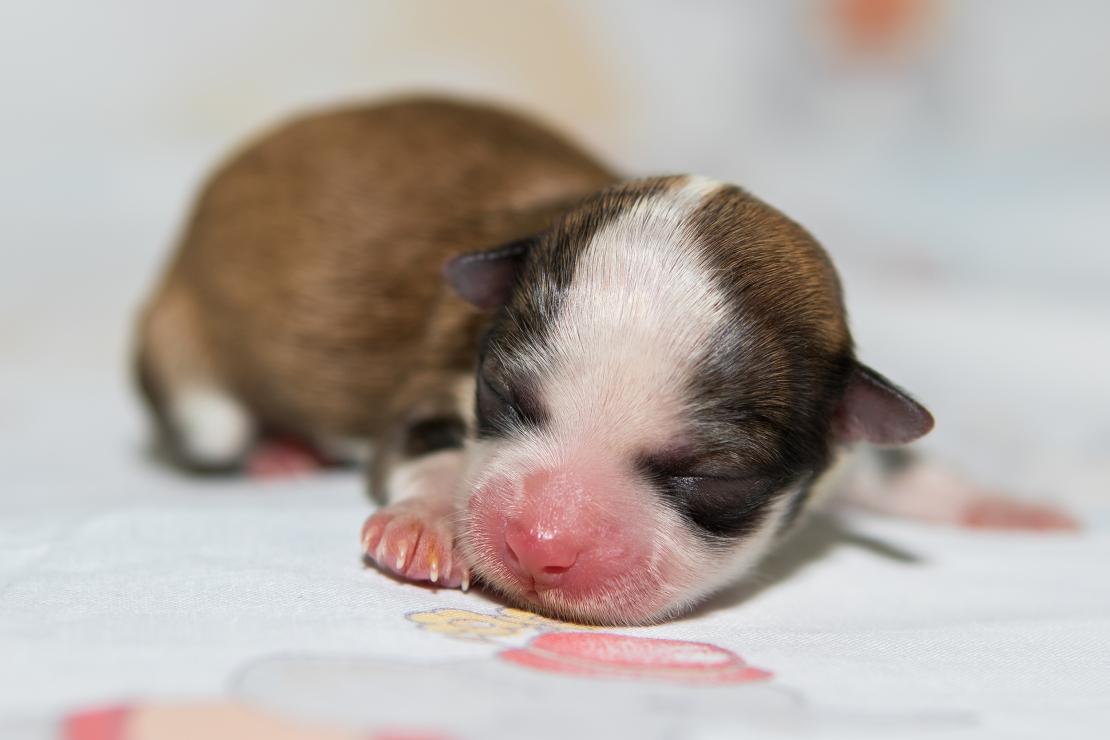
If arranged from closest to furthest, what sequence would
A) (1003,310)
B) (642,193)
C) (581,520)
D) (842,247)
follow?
(581,520), (642,193), (1003,310), (842,247)

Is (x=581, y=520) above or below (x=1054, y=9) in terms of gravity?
A: below

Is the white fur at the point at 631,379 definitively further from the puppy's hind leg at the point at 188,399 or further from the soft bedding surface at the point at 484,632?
the puppy's hind leg at the point at 188,399

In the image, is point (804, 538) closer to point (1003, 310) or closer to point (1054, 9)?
point (1003, 310)

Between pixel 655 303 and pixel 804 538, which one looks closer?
pixel 655 303

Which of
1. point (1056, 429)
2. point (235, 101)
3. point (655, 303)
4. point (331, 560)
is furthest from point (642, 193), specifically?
point (235, 101)

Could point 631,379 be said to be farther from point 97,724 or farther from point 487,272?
point 97,724

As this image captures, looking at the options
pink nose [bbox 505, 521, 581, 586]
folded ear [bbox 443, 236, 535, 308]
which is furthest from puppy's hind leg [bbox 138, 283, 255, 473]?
pink nose [bbox 505, 521, 581, 586]

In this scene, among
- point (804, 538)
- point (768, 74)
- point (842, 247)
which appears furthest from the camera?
point (768, 74)

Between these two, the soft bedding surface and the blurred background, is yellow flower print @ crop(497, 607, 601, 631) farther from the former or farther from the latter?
the blurred background
